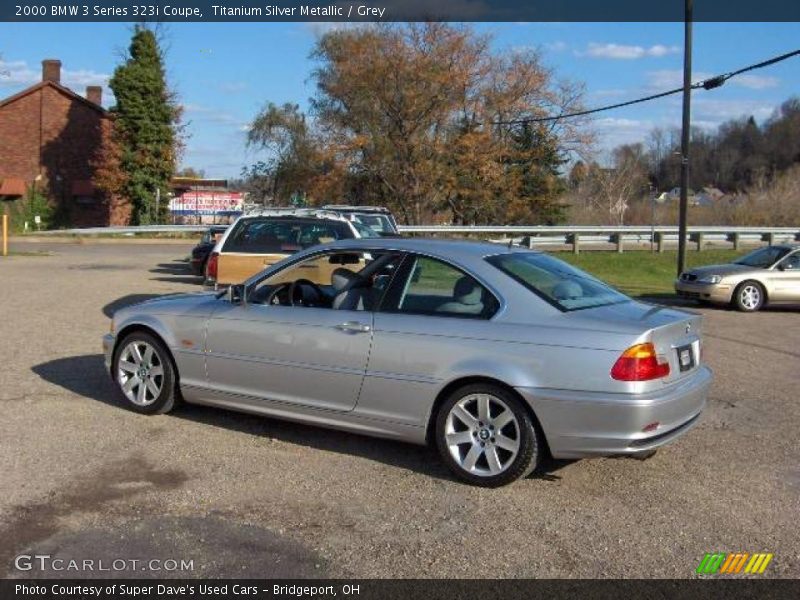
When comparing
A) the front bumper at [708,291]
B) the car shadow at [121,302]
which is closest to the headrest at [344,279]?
the car shadow at [121,302]

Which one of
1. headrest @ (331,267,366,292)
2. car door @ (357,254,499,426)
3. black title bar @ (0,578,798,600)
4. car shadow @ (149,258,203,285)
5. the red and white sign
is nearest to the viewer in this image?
black title bar @ (0,578,798,600)

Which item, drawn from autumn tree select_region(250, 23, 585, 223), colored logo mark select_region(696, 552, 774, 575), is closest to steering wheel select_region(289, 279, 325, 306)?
colored logo mark select_region(696, 552, 774, 575)

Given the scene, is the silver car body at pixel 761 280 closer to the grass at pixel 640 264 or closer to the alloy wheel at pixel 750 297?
the alloy wheel at pixel 750 297

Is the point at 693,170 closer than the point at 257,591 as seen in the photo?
No

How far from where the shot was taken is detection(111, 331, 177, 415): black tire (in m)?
6.66

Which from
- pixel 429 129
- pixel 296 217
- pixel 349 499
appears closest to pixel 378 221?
pixel 296 217

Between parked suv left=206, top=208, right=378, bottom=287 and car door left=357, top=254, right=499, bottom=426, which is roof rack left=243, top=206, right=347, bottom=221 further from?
car door left=357, top=254, right=499, bottom=426

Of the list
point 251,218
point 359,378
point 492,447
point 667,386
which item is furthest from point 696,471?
point 251,218

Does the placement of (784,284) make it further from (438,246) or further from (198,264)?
(198,264)

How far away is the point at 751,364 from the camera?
388 inches

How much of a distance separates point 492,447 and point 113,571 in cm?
237

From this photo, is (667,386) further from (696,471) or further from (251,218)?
(251,218)

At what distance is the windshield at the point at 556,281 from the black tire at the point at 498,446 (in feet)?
2.36

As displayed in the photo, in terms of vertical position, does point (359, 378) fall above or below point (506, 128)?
below
